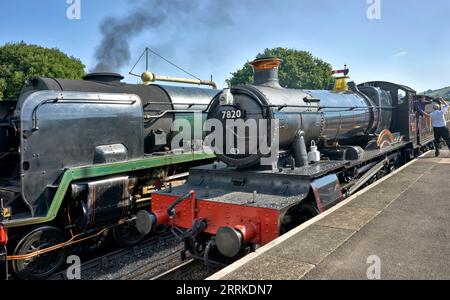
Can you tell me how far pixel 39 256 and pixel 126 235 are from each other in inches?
60.7

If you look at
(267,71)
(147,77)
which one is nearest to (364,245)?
(267,71)

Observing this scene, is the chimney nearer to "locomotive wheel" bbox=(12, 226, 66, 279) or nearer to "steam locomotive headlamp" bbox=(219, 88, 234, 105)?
"steam locomotive headlamp" bbox=(219, 88, 234, 105)

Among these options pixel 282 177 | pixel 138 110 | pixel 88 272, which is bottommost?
pixel 88 272

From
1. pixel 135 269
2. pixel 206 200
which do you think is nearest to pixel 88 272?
pixel 135 269

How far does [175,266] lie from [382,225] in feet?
9.53

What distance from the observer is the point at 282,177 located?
4816 mm

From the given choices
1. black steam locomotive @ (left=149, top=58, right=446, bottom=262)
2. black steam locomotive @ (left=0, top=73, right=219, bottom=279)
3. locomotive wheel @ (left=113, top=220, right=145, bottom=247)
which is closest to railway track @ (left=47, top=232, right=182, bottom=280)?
locomotive wheel @ (left=113, top=220, right=145, bottom=247)

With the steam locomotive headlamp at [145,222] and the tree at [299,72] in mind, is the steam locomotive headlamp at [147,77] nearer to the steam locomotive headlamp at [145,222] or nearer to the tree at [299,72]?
the steam locomotive headlamp at [145,222]

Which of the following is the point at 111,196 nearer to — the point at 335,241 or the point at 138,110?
the point at 138,110

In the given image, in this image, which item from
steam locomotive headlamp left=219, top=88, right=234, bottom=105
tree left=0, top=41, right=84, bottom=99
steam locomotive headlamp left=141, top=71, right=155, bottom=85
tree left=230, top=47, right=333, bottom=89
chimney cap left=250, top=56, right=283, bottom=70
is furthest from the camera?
tree left=230, top=47, right=333, bottom=89

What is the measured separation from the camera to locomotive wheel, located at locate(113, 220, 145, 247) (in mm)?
6223

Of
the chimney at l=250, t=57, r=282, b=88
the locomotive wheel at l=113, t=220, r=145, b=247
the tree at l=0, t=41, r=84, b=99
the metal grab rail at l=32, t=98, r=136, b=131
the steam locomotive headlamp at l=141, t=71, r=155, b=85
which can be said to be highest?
the tree at l=0, t=41, r=84, b=99

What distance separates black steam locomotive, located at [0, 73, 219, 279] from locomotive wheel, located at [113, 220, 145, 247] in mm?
18

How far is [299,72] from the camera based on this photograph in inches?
1433
